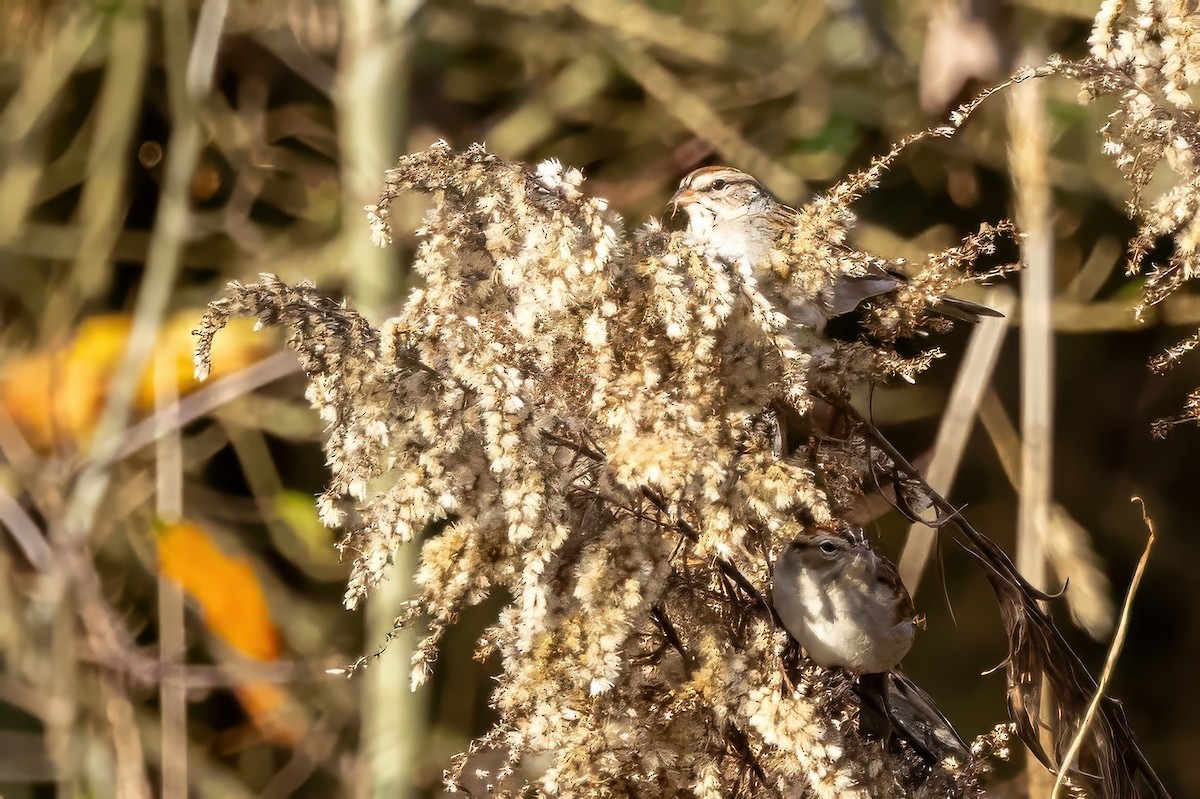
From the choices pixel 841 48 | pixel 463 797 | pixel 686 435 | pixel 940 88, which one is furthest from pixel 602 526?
pixel 841 48

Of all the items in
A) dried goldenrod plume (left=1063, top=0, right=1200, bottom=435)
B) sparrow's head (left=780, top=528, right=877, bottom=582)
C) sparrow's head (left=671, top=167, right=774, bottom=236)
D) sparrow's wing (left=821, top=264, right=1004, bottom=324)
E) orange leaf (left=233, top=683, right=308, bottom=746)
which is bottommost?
sparrow's head (left=780, top=528, right=877, bottom=582)

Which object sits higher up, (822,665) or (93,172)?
(93,172)

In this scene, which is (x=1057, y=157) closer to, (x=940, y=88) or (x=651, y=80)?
(x=940, y=88)

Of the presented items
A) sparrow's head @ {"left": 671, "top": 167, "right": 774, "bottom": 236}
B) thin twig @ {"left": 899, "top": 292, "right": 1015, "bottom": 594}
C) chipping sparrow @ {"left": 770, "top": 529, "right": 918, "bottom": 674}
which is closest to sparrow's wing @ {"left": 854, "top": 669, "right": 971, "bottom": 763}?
chipping sparrow @ {"left": 770, "top": 529, "right": 918, "bottom": 674}

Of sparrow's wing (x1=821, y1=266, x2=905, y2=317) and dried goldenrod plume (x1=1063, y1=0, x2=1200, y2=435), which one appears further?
sparrow's wing (x1=821, y1=266, x2=905, y2=317)

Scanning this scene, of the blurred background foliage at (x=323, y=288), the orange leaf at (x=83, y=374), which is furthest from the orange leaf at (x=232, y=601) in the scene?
the orange leaf at (x=83, y=374)

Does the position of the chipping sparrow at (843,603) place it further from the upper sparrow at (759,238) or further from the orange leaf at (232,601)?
the orange leaf at (232,601)

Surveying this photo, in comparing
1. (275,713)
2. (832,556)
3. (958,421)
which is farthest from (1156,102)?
(275,713)

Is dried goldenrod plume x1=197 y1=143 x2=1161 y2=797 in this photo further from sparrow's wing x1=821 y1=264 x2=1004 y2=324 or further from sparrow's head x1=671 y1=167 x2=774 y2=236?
sparrow's head x1=671 y1=167 x2=774 y2=236
